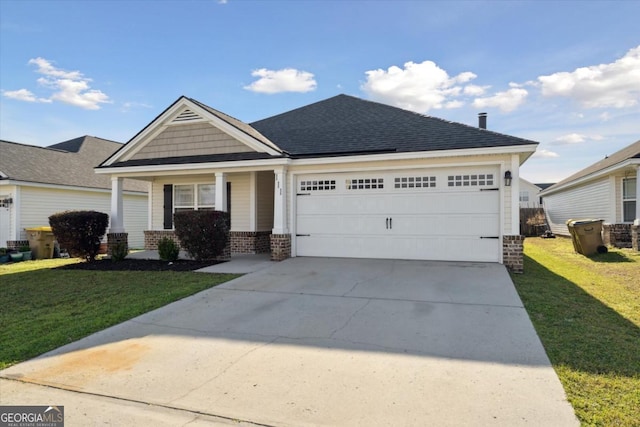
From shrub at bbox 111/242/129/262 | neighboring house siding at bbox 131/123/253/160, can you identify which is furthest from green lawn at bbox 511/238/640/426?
shrub at bbox 111/242/129/262

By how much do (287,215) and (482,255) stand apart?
5457mm

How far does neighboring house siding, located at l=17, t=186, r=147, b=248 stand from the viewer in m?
15.1

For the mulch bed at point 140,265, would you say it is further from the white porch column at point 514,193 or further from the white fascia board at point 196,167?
the white porch column at point 514,193

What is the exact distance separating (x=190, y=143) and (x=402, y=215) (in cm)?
725

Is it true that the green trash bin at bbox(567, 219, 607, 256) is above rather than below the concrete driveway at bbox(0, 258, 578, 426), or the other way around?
above

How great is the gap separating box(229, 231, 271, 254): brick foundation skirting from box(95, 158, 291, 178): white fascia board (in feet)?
8.64

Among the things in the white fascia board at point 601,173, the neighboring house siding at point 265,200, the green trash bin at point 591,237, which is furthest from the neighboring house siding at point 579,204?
the neighboring house siding at point 265,200

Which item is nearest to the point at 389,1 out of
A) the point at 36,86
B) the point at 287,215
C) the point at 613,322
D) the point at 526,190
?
the point at 287,215

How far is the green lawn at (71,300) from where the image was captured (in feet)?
16.3

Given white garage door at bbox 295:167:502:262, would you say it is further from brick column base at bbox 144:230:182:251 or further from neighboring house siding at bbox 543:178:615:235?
neighboring house siding at bbox 543:178:615:235

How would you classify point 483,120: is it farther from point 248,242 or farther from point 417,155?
point 248,242

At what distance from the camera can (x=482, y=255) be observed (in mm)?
9539

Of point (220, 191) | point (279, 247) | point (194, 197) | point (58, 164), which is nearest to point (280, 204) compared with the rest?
point (279, 247)

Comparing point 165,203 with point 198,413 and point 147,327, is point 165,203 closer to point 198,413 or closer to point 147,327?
point 147,327
